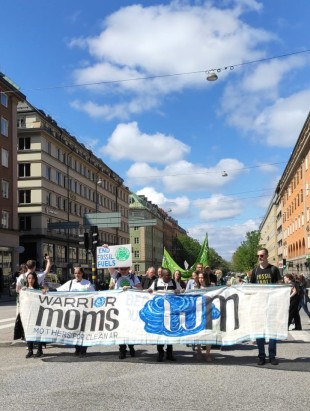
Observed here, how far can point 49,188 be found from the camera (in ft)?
209

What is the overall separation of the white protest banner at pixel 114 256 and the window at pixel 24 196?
46186 mm

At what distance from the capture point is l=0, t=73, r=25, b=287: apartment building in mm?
48656

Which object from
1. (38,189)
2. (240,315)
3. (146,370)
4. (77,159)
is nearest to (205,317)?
(240,315)

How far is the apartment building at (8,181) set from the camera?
48.7 meters

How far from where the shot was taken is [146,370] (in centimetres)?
846

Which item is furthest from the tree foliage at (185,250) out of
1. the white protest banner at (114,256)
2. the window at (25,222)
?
the white protest banner at (114,256)

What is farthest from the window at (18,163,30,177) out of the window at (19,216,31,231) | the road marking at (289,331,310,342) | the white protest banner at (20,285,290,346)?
the white protest banner at (20,285,290,346)

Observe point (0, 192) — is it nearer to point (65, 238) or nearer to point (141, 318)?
point (65, 238)

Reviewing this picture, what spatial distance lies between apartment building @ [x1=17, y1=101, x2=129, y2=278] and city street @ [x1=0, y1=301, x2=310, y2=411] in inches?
1652

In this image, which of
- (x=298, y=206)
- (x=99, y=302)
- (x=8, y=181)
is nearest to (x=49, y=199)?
(x=8, y=181)

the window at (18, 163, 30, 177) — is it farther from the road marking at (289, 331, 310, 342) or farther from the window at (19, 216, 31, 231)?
the road marking at (289, 331, 310, 342)

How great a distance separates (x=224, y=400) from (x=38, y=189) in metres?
57.0

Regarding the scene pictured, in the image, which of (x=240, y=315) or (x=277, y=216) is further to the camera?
(x=277, y=216)

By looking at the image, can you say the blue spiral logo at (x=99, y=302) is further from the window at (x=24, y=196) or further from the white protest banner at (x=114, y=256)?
the window at (x=24, y=196)
